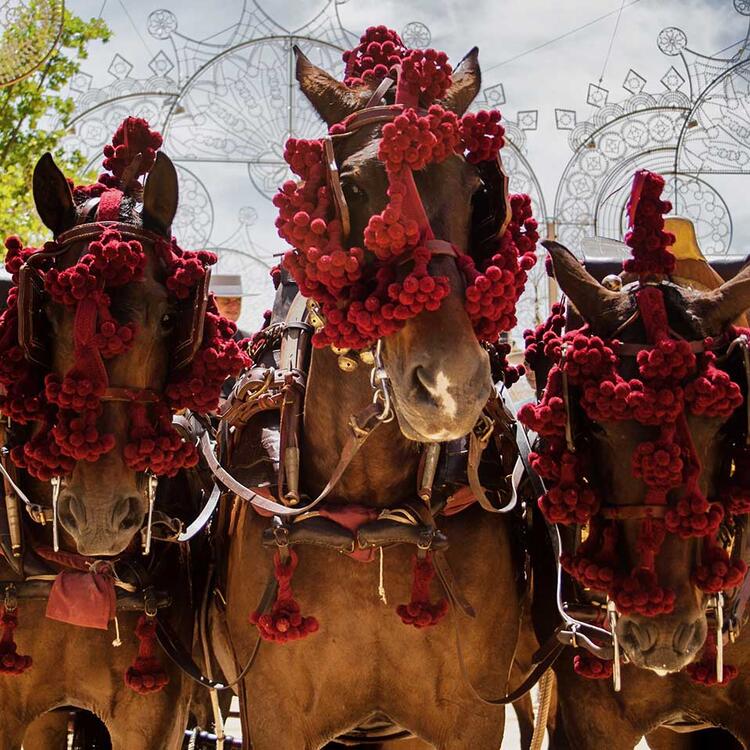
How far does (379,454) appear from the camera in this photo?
3406 millimetres

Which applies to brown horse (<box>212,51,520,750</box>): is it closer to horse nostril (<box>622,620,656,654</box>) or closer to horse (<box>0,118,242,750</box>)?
horse (<box>0,118,242,750</box>)

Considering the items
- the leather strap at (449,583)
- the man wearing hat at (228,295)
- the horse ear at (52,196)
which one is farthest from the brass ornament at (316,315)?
the man wearing hat at (228,295)

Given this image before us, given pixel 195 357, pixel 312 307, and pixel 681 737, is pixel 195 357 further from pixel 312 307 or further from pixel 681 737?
pixel 681 737

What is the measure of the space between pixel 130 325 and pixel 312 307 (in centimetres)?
60

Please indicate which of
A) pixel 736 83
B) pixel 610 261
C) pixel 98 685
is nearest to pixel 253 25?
pixel 736 83

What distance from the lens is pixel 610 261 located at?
3984 millimetres

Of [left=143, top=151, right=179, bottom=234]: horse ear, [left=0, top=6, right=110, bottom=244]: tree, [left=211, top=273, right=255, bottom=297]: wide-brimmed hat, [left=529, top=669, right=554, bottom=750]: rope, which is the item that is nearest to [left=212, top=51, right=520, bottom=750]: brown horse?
[left=529, top=669, right=554, bottom=750]: rope

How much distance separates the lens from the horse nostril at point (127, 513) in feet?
10.9

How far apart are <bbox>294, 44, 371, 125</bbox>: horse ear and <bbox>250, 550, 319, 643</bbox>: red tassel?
136 centimetres

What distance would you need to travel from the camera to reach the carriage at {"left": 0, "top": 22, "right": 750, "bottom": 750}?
9.98ft

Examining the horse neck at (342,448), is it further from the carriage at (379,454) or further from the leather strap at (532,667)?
the leather strap at (532,667)

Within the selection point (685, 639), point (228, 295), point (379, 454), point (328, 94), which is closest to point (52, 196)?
point (328, 94)

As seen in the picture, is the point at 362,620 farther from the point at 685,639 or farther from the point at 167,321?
the point at 167,321

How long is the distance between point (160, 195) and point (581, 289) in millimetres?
1453
